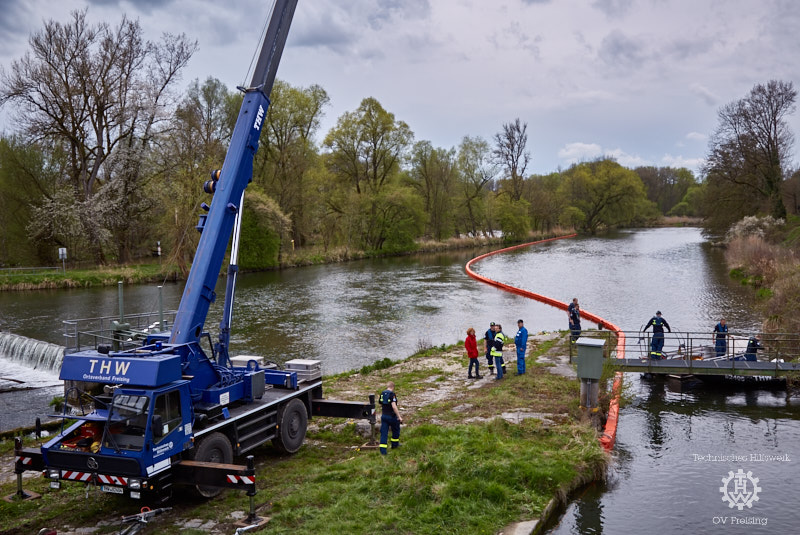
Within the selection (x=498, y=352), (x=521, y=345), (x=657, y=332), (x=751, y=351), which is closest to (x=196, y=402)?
(x=498, y=352)

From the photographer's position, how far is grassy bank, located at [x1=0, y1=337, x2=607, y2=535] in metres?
9.31

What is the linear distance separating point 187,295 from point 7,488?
194 inches

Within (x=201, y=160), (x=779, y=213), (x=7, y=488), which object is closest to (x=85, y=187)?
(x=201, y=160)

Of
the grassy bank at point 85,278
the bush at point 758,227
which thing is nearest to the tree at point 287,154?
the grassy bank at point 85,278

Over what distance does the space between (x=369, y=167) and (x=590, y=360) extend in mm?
65815

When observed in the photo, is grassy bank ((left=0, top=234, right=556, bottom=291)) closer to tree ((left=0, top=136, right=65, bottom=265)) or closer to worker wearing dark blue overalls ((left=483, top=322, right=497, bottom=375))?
tree ((left=0, top=136, right=65, bottom=265))

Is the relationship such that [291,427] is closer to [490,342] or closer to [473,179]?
[490,342]

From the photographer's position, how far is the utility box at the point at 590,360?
14922 millimetres

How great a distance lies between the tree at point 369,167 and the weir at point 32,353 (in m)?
47.2

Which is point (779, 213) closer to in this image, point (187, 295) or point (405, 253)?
point (405, 253)

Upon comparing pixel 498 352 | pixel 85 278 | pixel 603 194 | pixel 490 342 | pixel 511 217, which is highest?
pixel 603 194

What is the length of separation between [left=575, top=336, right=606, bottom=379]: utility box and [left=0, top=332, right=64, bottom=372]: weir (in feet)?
61.2

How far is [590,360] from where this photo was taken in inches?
591

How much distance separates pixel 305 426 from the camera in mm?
13070
